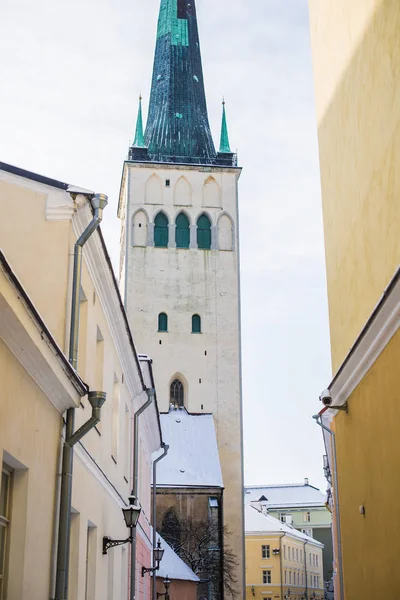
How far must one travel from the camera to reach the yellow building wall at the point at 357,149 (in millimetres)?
8656

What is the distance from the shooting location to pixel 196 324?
165 feet

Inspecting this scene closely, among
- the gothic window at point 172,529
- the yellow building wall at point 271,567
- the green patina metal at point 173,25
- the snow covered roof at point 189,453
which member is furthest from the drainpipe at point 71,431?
the yellow building wall at point 271,567

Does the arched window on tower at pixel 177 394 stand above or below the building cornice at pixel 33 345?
above

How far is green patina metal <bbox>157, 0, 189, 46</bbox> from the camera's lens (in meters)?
60.2

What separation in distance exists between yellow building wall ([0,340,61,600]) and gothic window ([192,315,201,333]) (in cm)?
4106

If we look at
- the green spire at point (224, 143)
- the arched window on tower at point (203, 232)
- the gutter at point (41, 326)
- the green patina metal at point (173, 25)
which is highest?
the green patina metal at point (173, 25)

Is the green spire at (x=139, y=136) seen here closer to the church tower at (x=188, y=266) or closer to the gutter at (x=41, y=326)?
the church tower at (x=188, y=266)

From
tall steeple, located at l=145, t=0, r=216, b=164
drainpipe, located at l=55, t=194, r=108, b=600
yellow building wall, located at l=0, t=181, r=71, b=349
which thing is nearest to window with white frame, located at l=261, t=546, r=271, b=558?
tall steeple, located at l=145, t=0, r=216, b=164

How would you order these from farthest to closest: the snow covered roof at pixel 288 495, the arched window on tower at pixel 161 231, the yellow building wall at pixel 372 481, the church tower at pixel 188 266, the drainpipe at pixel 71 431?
the snow covered roof at pixel 288 495 → the arched window on tower at pixel 161 231 → the church tower at pixel 188 266 → the drainpipe at pixel 71 431 → the yellow building wall at pixel 372 481

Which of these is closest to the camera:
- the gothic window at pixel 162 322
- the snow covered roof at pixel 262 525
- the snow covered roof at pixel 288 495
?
the gothic window at pixel 162 322

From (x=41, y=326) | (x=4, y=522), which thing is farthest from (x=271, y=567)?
(x=41, y=326)

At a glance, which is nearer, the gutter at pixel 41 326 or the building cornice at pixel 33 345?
the gutter at pixel 41 326

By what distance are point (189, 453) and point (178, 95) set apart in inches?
943

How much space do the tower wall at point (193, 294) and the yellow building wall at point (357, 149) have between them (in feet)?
118
